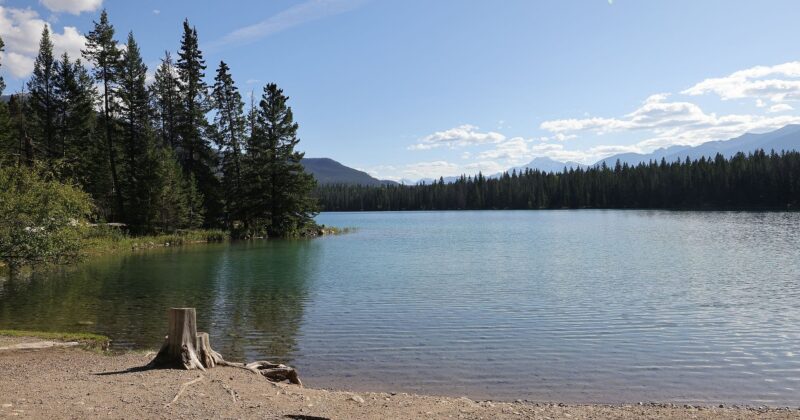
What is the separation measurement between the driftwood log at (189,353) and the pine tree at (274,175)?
5078cm

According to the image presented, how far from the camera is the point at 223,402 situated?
9.21m

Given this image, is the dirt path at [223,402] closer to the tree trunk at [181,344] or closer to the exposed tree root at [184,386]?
the exposed tree root at [184,386]

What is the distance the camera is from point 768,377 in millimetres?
12062

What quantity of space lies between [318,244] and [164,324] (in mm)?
35019

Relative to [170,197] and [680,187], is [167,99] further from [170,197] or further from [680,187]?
[680,187]

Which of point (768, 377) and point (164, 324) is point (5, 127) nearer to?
point (164, 324)

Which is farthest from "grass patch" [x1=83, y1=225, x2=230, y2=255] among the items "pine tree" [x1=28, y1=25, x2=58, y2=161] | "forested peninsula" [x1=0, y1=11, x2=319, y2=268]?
"pine tree" [x1=28, y1=25, x2=58, y2=161]

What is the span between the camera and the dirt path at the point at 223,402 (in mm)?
8570

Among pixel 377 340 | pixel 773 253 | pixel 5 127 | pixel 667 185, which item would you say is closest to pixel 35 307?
pixel 377 340

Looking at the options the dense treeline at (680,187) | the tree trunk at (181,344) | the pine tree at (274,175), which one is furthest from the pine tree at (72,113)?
the dense treeline at (680,187)

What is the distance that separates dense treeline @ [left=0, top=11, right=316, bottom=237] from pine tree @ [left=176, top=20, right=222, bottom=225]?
0.11m

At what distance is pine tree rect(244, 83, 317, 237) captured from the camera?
202ft

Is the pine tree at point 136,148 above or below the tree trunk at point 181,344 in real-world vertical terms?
above

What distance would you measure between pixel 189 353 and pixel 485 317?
34.2 feet
